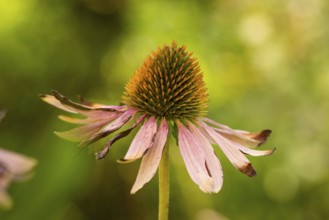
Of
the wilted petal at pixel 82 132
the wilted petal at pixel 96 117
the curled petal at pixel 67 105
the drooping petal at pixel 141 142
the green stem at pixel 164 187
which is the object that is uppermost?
the curled petal at pixel 67 105

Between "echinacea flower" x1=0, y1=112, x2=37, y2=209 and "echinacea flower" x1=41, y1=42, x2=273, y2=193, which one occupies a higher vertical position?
"echinacea flower" x1=41, y1=42, x2=273, y2=193

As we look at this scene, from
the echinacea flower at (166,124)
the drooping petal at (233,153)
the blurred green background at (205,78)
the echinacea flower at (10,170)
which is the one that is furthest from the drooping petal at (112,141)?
the blurred green background at (205,78)

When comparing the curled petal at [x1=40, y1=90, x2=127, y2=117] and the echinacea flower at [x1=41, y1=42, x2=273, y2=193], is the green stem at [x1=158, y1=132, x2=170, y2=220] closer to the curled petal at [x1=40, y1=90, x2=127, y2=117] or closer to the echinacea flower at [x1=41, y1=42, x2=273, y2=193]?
the echinacea flower at [x1=41, y1=42, x2=273, y2=193]

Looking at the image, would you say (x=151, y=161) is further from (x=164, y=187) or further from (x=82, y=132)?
(x=82, y=132)

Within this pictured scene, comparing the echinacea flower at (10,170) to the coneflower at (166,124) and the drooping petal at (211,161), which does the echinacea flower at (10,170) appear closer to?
the coneflower at (166,124)

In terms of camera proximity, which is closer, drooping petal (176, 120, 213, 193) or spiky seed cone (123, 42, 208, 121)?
drooping petal (176, 120, 213, 193)

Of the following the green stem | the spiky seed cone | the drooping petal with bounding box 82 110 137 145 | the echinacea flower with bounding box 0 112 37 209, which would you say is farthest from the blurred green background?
the green stem

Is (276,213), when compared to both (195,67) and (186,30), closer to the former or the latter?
(186,30)

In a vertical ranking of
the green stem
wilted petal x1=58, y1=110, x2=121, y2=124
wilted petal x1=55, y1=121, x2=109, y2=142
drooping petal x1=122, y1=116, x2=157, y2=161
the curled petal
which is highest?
the curled petal

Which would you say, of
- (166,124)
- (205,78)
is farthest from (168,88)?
(205,78)
